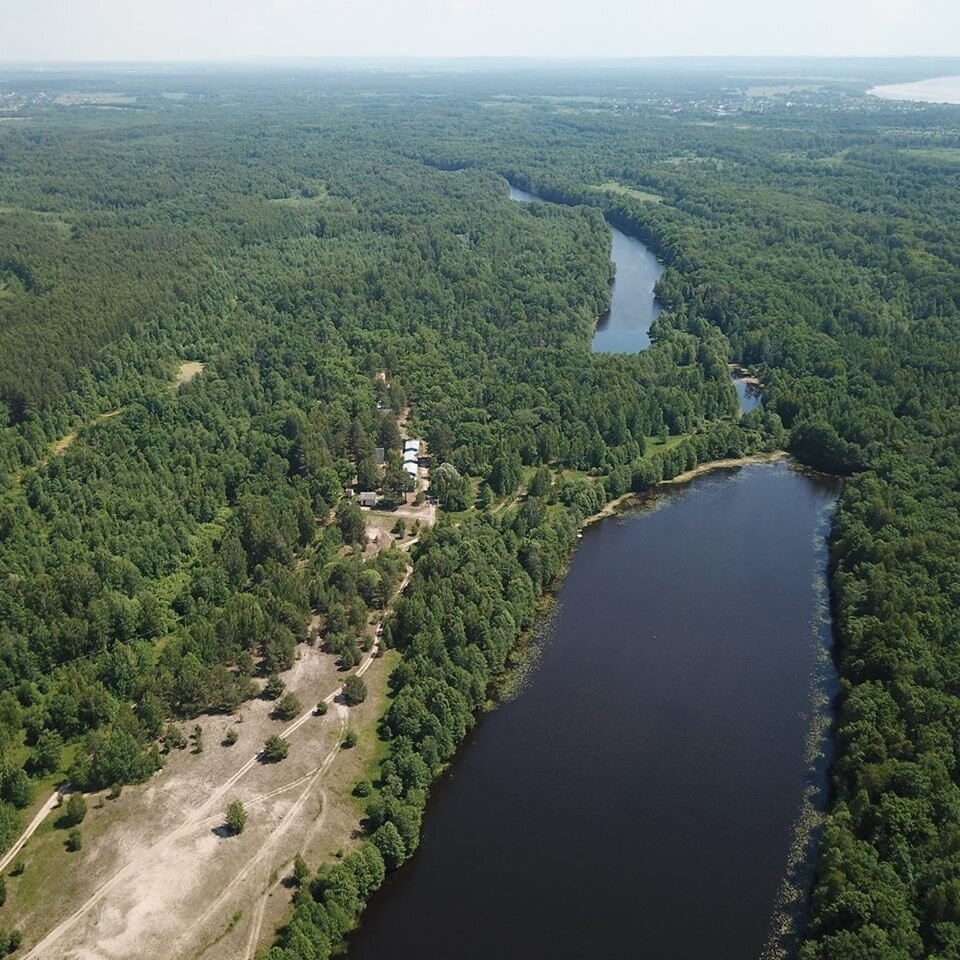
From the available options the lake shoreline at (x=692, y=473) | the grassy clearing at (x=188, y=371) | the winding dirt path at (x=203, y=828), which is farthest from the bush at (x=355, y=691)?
the grassy clearing at (x=188, y=371)

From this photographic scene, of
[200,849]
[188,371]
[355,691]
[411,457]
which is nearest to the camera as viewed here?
[200,849]

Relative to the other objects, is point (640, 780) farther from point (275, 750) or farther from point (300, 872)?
point (275, 750)

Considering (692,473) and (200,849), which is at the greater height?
(200,849)

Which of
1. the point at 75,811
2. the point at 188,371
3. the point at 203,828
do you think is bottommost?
the point at 203,828

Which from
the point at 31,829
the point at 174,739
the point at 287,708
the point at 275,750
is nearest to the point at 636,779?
the point at 275,750

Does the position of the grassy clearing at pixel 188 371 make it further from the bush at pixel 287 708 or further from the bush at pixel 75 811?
the bush at pixel 75 811

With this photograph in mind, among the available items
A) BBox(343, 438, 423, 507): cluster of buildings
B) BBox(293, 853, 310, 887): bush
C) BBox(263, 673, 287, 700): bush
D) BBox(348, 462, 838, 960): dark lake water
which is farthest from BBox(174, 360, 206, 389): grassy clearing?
BBox(293, 853, 310, 887): bush
